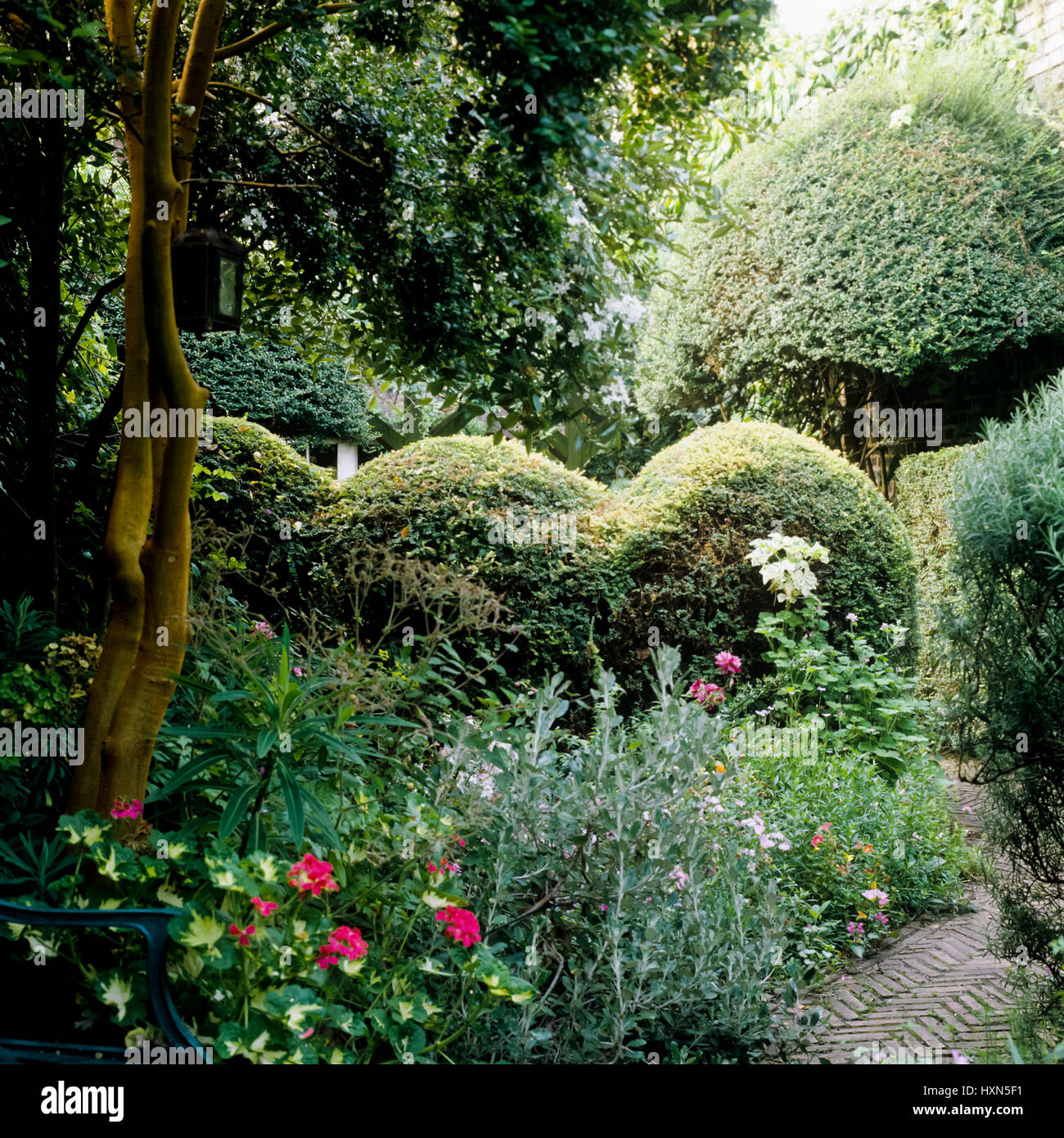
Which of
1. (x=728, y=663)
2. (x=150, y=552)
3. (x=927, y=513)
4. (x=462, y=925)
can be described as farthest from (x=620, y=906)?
(x=927, y=513)

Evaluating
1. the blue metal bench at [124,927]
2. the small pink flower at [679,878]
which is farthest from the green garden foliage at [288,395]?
the blue metal bench at [124,927]

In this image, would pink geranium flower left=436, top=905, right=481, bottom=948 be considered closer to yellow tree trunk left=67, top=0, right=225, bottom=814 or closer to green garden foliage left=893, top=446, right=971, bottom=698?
yellow tree trunk left=67, top=0, right=225, bottom=814

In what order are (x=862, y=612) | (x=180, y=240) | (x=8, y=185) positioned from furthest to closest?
(x=862, y=612) → (x=8, y=185) → (x=180, y=240)

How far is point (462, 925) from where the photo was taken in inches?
76.4

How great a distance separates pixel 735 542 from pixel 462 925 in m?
4.56

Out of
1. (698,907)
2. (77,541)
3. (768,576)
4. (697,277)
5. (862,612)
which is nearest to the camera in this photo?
(698,907)

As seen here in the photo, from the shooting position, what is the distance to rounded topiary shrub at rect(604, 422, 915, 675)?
5.94 metres

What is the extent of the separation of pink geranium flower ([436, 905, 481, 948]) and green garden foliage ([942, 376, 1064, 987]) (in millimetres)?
1913

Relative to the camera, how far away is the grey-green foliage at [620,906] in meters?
2.36

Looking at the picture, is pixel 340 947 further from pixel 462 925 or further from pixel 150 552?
pixel 150 552
